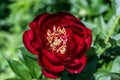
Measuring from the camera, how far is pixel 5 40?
9.32ft

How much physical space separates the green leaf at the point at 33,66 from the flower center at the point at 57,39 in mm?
171

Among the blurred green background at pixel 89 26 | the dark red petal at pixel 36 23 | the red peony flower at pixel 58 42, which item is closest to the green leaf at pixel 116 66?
the blurred green background at pixel 89 26

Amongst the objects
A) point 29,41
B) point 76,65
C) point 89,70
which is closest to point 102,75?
point 89,70

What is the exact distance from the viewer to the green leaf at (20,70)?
1467 millimetres

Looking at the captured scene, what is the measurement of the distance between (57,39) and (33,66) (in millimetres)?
179

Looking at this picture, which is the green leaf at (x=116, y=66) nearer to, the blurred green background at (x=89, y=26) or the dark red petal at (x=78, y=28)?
the blurred green background at (x=89, y=26)

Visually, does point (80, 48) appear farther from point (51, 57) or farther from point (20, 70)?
point (20, 70)

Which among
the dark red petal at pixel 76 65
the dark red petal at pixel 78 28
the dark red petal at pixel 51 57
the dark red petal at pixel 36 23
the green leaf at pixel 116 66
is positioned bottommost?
the green leaf at pixel 116 66

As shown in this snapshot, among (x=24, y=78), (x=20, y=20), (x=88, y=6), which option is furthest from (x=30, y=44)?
(x=20, y=20)

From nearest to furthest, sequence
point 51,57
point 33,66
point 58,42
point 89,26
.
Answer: point 51,57 < point 58,42 < point 33,66 < point 89,26

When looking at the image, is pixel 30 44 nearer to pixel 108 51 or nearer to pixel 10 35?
pixel 108 51

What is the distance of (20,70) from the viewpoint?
147cm

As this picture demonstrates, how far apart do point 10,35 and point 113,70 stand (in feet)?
4.75

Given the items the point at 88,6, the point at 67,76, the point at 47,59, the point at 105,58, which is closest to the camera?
the point at 47,59
